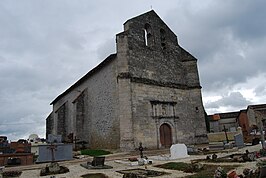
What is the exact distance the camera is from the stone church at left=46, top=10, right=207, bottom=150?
17422mm

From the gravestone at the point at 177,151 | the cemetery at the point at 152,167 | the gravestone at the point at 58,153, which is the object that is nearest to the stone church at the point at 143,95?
the cemetery at the point at 152,167

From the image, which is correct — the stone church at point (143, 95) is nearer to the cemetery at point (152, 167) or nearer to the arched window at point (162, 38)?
the arched window at point (162, 38)

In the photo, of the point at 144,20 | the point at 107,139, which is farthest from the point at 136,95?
the point at 144,20

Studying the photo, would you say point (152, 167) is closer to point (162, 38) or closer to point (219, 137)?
point (162, 38)

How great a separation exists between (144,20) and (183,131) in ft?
35.7

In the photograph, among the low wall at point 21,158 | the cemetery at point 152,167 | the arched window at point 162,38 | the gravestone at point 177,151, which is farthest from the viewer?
the arched window at point 162,38

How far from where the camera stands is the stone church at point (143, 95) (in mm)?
17422

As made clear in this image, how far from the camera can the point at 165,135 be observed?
62.7ft

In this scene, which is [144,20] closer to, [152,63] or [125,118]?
[152,63]

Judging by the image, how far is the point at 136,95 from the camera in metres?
17.9

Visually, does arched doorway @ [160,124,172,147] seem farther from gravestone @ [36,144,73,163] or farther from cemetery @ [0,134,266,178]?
gravestone @ [36,144,73,163]

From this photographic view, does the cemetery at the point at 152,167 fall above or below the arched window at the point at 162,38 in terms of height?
below

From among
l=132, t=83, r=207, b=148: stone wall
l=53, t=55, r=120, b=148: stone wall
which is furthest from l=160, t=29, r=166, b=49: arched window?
l=53, t=55, r=120, b=148: stone wall

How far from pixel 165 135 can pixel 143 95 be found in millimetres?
4044
